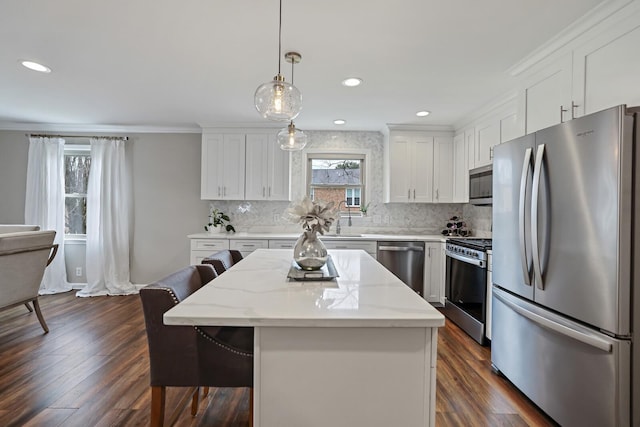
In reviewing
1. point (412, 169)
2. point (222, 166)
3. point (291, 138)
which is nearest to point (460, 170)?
point (412, 169)

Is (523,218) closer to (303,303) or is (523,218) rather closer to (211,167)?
(303,303)

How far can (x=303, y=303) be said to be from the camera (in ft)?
4.24

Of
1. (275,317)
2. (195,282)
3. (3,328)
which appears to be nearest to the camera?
(275,317)

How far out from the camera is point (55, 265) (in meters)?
4.81

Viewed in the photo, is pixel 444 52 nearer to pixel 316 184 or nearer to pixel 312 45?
pixel 312 45

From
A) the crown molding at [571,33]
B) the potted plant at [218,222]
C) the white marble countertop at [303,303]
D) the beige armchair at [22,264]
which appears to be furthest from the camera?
the potted plant at [218,222]

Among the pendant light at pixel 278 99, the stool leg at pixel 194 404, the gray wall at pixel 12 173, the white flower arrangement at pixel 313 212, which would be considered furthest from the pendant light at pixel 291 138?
the gray wall at pixel 12 173

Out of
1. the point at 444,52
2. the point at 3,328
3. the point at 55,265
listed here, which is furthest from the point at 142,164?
the point at 444,52

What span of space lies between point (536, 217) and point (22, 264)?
420 centimetres

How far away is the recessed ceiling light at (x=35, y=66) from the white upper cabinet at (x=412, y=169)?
3.75 m

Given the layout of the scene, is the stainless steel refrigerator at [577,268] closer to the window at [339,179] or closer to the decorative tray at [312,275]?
the decorative tray at [312,275]

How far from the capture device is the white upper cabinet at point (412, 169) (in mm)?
4566

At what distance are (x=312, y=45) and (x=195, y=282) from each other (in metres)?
1.79

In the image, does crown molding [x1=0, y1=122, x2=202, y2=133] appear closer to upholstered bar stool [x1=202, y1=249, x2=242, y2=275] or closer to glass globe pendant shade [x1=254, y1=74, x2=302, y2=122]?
upholstered bar stool [x1=202, y1=249, x2=242, y2=275]
